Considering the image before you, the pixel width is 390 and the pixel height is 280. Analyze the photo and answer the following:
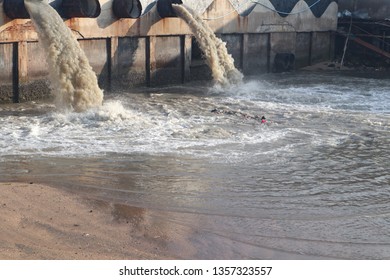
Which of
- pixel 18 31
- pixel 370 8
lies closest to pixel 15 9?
pixel 18 31

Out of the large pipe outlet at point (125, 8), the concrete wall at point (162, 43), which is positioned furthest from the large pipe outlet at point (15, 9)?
the large pipe outlet at point (125, 8)

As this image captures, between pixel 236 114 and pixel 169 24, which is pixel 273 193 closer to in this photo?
pixel 236 114

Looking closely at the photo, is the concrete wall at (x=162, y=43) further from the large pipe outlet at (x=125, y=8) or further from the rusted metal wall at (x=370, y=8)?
the rusted metal wall at (x=370, y=8)

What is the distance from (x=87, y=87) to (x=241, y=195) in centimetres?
620

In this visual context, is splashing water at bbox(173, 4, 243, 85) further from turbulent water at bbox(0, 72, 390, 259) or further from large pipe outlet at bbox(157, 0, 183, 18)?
turbulent water at bbox(0, 72, 390, 259)

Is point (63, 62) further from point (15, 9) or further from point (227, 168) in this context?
point (227, 168)

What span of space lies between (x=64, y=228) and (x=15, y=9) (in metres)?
8.24

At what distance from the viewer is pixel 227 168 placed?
885 centimetres

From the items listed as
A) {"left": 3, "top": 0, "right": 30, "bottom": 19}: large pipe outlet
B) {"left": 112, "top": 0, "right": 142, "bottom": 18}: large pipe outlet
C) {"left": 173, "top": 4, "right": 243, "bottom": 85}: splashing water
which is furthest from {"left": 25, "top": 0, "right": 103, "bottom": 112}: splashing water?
{"left": 173, "top": 4, "right": 243, "bottom": 85}: splashing water

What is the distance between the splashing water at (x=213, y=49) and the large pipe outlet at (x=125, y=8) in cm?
154

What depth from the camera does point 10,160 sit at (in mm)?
8719

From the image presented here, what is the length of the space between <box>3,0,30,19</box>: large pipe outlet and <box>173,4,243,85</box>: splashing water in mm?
5169

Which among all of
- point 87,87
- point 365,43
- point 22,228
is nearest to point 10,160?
point 22,228

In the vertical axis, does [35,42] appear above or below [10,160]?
above
